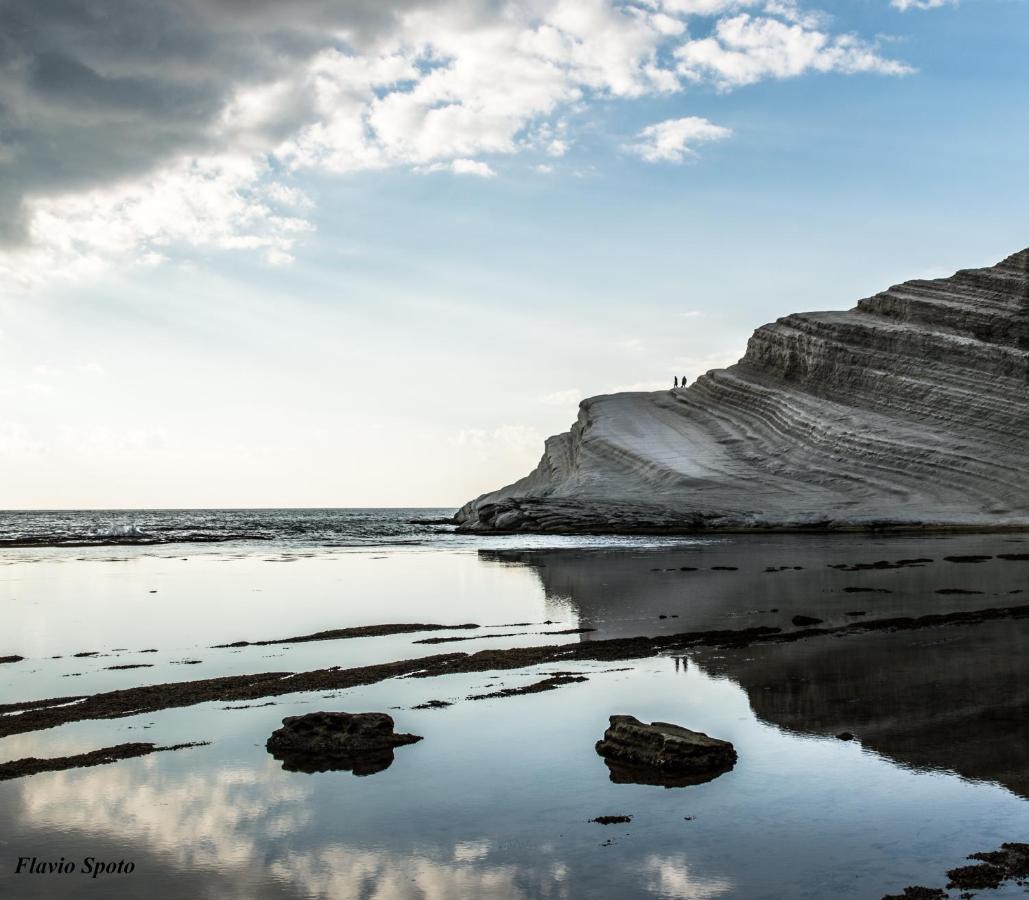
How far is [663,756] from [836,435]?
47.5 m

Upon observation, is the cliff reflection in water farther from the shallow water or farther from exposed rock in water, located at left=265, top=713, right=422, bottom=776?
exposed rock in water, located at left=265, top=713, right=422, bottom=776

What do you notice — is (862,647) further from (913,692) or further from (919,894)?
(919,894)

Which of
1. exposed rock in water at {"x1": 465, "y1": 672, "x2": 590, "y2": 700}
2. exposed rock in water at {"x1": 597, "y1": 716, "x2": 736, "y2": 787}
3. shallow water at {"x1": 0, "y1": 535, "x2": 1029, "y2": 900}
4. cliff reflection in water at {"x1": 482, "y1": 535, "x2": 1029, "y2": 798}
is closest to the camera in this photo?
shallow water at {"x1": 0, "y1": 535, "x2": 1029, "y2": 900}

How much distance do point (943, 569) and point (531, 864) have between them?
64.2 ft

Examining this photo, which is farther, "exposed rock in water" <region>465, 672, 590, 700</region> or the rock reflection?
"exposed rock in water" <region>465, 672, 590, 700</region>

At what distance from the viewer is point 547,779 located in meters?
6.47

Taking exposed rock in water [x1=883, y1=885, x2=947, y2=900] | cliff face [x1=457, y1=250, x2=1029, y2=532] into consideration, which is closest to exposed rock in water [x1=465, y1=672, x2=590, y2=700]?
exposed rock in water [x1=883, y1=885, x2=947, y2=900]

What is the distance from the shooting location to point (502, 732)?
305 inches

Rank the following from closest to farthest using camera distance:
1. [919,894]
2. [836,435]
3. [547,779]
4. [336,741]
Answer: [919,894] → [547,779] → [336,741] → [836,435]

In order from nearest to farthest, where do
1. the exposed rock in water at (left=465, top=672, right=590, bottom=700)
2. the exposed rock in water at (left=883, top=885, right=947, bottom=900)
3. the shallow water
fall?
the exposed rock in water at (left=883, top=885, right=947, bottom=900), the shallow water, the exposed rock in water at (left=465, top=672, right=590, bottom=700)

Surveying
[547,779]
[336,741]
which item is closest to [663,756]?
[547,779]

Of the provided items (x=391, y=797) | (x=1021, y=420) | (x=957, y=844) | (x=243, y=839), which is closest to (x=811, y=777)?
(x=957, y=844)

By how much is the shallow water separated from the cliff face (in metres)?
31.7

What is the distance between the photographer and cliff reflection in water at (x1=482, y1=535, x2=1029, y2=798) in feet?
24.0
